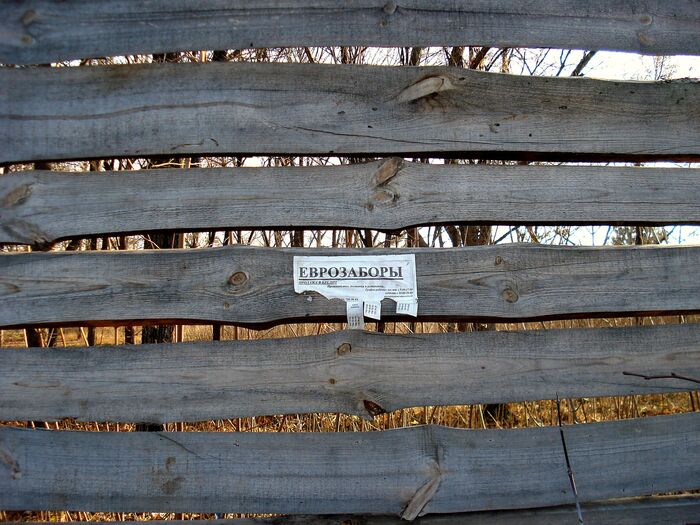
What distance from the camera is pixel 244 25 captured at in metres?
2.39

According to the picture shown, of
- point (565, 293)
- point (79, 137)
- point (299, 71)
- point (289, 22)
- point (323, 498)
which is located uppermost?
point (289, 22)

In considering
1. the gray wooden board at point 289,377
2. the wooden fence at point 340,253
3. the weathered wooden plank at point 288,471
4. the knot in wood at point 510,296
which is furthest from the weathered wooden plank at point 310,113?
the weathered wooden plank at point 288,471

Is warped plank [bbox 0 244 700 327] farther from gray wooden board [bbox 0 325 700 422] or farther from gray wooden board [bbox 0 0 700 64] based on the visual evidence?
gray wooden board [bbox 0 0 700 64]

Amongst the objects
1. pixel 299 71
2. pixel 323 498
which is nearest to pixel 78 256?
pixel 299 71

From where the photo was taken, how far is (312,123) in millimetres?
2352

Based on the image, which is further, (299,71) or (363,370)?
(299,71)

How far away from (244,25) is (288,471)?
1.79m

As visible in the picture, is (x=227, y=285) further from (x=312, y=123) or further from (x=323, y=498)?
(x=323, y=498)

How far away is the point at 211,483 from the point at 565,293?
1.55 meters

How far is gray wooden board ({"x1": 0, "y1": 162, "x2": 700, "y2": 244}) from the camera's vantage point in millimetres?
2281

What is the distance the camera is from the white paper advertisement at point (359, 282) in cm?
222

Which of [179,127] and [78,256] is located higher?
[179,127]

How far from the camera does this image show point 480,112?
7.88ft

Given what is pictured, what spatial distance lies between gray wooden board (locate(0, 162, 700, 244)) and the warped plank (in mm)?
118
